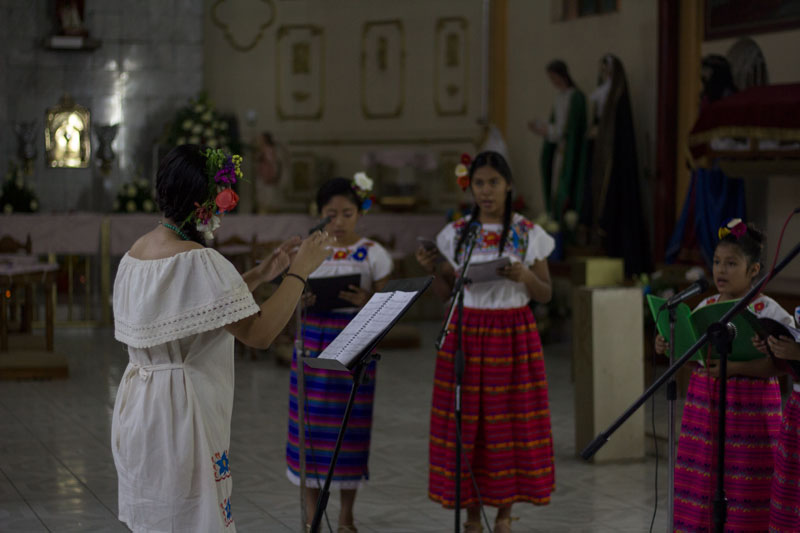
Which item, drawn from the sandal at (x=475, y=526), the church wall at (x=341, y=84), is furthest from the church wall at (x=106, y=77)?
the sandal at (x=475, y=526)

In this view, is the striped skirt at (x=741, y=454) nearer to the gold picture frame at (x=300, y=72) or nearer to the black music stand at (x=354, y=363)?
the black music stand at (x=354, y=363)

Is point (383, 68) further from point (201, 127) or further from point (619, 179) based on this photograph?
point (619, 179)

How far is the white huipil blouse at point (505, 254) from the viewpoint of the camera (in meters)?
4.46

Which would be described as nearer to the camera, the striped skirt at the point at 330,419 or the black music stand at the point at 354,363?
the black music stand at the point at 354,363

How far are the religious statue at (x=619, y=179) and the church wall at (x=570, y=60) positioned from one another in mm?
249

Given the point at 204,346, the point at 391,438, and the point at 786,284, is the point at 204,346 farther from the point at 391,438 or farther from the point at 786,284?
the point at 786,284

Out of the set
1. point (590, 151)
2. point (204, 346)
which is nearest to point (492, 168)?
point (204, 346)

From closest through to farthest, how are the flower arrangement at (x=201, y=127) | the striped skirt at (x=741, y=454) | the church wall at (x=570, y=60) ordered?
the striped skirt at (x=741, y=454), the church wall at (x=570, y=60), the flower arrangement at (x=201, y=127)

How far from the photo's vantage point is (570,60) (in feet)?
38.8

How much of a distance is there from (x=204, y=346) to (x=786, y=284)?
595cm

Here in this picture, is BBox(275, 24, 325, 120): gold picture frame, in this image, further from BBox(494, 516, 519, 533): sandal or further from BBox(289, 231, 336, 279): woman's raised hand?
BBox(289, 231, 336, 279): woman's raised hand

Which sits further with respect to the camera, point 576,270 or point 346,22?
point 346,22

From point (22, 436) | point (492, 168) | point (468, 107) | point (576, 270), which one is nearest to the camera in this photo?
→ point (492, 168)

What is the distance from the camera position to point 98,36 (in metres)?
13.8
